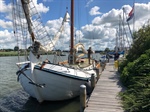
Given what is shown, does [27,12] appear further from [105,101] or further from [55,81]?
[105,101]

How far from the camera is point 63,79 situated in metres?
11.0

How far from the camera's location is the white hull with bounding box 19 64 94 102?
35.6 feet

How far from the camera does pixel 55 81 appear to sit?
10906 mm

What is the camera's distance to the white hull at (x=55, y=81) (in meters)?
10.8

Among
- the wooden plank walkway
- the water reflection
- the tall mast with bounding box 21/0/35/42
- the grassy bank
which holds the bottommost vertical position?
the water reflection

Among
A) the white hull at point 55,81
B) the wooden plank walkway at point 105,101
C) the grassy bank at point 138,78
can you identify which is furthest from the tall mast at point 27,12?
the grassy bank at point 138,78

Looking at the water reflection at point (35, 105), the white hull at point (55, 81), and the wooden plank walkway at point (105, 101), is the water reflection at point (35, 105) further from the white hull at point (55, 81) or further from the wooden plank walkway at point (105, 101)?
the wooden plank walkway at point (105, 101)

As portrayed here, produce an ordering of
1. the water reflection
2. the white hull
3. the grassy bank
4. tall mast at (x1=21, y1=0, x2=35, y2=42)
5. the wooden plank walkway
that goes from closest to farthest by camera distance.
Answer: the grassy bank
the wooden plank walkway
tall mast at (x1=21, y1=0, x2=35, y2=42)
the white hull
the water reflection

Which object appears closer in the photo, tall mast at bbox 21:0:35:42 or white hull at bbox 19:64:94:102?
tall mast at bbox 21:0:35:42

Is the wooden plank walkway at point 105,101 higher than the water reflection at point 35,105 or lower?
higher

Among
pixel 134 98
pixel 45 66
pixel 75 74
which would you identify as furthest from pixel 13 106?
pixel 134 98

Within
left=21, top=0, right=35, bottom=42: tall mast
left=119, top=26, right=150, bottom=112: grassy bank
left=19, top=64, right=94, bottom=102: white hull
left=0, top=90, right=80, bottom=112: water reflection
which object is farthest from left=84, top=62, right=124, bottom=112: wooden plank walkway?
left=21, top=0, right=35, bottom=42: tall mast

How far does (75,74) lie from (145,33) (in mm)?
4960

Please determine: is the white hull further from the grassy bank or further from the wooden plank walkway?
the grassy bank
